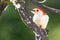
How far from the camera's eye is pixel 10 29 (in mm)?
5820

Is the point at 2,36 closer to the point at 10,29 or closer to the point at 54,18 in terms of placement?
the point at 10,29

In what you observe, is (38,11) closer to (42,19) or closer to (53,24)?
(42,19)

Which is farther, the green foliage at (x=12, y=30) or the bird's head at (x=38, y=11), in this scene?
the green foliage at (x=12, y=30)

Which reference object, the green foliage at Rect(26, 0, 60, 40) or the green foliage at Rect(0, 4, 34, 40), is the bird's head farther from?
the green foliage at Rect(0, 4, 34, 40)

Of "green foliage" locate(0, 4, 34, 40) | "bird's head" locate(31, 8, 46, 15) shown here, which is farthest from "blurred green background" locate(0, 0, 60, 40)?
"bird's head" locate(31, 8, 46, 15)

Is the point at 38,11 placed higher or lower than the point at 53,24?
higher

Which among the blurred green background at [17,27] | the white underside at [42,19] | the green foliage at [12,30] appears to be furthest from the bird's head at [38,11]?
→ the green foliage at [12,30]

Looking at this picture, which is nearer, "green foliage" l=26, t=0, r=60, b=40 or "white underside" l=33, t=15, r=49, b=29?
"white underside" l=33, t=15, r=49, b=29

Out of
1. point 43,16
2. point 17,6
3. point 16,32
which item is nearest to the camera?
point 17,6

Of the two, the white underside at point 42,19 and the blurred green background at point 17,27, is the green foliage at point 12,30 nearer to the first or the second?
the blurred green background at point 17,27

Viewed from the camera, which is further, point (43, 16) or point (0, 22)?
point (0, 22)

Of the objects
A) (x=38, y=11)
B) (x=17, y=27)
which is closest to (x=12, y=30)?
(x=17, y=27)

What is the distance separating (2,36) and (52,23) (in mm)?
984

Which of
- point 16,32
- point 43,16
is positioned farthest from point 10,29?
point 43,16
